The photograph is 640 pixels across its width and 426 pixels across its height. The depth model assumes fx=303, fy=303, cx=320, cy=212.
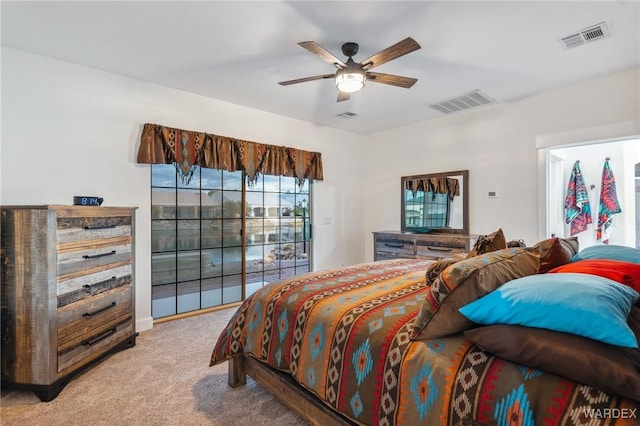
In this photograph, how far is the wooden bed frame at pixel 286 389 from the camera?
4.94 feet

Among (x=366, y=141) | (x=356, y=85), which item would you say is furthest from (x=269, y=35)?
(x=366, y=141)

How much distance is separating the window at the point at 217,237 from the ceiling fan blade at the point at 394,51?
2.36 m

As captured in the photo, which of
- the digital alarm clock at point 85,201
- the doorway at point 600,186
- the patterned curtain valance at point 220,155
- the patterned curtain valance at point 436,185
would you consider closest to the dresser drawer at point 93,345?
the digital alarm clock at point 85,201

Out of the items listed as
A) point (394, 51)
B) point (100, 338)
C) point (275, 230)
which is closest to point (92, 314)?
point (100, 338)

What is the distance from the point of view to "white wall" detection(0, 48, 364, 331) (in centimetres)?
268

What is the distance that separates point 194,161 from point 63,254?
5.57ft

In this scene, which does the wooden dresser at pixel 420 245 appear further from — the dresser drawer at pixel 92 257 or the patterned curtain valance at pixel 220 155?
the dresser drawer at pixel 92 257

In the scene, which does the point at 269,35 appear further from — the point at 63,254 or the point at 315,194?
the point at 315,194

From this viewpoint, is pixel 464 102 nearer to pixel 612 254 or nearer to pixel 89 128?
pixel 612 254

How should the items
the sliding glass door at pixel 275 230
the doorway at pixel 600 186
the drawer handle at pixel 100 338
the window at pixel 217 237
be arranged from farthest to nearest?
the sliding glass door at pixel 275 230, the doorway at pixel 600 186, the window at pixel 217 237, the drawer handle at pixel 100 338

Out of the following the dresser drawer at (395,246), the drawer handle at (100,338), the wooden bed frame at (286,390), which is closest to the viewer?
the wooden bed frame at (286,390)

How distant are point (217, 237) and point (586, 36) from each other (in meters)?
4.17

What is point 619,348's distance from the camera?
849mm

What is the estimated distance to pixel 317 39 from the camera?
250cm
